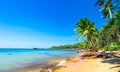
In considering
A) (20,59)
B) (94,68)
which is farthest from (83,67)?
(20,59)

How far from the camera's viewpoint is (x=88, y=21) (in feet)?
123

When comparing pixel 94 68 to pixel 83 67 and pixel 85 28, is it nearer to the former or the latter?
pixel 83 67

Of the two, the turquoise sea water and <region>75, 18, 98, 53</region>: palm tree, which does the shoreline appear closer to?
the turquoise sea water

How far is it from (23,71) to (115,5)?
34.8 ft

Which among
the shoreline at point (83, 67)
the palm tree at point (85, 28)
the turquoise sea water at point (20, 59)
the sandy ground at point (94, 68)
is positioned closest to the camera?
the sandy ground at point (94, 68)

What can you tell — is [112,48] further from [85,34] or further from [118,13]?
[118,13]

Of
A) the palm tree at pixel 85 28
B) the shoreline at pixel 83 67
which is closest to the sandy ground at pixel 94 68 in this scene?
the shoreline at pixel 83 67

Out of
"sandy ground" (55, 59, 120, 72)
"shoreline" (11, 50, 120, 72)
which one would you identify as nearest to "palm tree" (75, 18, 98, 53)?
"shoreline" (11, 50, 120, 72)

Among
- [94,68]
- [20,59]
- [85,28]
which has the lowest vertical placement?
[94,68]

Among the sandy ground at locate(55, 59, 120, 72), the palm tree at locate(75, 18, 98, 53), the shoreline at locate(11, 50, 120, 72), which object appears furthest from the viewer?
the palm tree at locate(75, 18, 98, 53)

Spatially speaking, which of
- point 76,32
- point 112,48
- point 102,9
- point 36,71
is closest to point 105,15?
point 102,9

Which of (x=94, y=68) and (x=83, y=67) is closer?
(x=94, y=68)

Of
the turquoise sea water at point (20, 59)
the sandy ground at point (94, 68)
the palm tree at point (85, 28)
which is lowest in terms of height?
the sandy ground at point (94, 68)

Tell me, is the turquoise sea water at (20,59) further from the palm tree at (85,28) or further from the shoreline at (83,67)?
the palm tree at (85,28)
